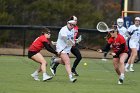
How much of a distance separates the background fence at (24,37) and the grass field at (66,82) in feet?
23.2

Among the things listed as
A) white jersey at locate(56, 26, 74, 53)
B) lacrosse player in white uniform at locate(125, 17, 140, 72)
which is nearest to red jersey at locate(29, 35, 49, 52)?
white jersey at locate(56, 26, 74, 53)

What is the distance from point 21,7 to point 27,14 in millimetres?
796

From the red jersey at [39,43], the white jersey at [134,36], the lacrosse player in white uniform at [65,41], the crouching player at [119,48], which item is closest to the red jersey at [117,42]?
the crouching player at [119,48]

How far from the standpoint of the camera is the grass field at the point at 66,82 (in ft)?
52.6

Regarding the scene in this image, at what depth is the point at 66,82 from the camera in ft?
59.7

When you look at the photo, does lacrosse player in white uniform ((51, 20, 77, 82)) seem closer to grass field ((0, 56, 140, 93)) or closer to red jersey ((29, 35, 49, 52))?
red jersey ((29, 35, 49, 52))

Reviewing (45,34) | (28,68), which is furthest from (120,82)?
(28,68)

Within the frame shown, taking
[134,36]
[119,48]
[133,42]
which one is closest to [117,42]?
[119,48]

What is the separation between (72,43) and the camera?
18.7 meters

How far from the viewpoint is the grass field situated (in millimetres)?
16047

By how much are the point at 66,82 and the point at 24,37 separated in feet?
45.7

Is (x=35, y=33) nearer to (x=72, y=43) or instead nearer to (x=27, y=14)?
(x=27, y=14)

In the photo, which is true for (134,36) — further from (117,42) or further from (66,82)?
(66,82)

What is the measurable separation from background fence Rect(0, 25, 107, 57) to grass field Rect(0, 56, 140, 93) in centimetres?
708
